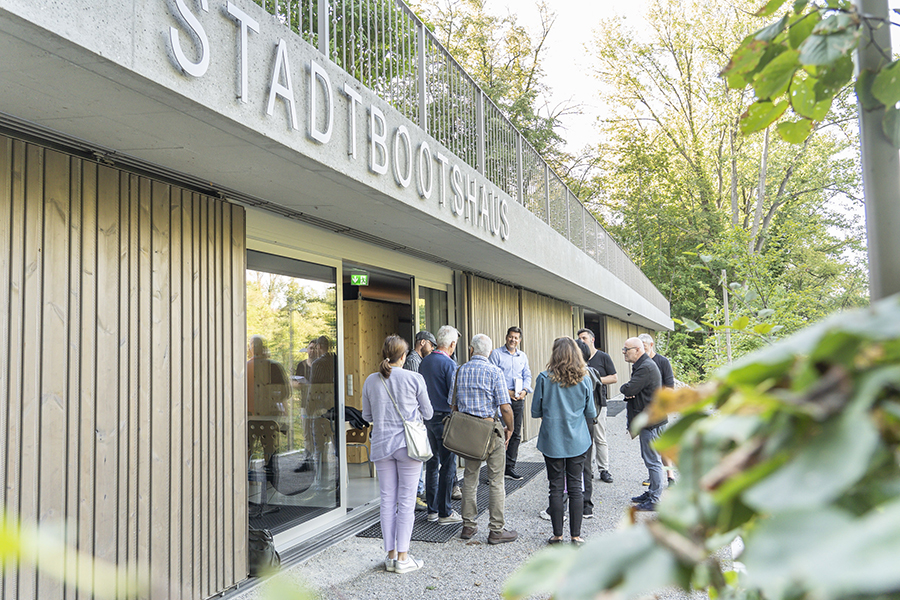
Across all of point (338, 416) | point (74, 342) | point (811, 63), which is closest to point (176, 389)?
point (74, 342)

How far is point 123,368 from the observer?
378 centimetres

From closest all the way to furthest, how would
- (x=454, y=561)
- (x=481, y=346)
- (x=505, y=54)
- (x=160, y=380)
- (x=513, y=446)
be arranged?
1. (x=160, y=380)
2. (x=454, y=561)
3. (x=481, y=346)
4. (x=513, y=446)
5. (x=505, y=54)

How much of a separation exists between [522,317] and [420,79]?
6.78m

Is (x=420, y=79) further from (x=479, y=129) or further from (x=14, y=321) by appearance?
(x=14, y=321)

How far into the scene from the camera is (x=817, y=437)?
408 mm

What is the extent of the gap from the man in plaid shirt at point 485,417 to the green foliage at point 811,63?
4.76m

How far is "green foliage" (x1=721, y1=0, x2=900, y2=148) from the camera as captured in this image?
868 millimetres

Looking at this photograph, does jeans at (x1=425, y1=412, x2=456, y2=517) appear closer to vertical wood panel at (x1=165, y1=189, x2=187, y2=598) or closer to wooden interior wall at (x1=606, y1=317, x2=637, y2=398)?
vertical wood panel at (x1=165, y1=189, x2=187, y2=598)

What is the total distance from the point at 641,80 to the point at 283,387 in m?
25.8

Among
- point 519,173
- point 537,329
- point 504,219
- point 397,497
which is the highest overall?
point 519,173

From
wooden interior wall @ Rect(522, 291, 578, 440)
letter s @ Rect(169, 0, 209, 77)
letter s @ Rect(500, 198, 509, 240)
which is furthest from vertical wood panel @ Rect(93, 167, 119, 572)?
wooden interior wall @ Rect(522, 291, 578, 440)

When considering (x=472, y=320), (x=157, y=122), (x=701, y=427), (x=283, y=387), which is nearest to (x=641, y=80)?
(x=472, y=320)

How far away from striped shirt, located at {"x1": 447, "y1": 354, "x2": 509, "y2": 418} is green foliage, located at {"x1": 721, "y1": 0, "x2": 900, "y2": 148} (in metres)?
4.74

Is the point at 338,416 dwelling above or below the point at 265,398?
below
